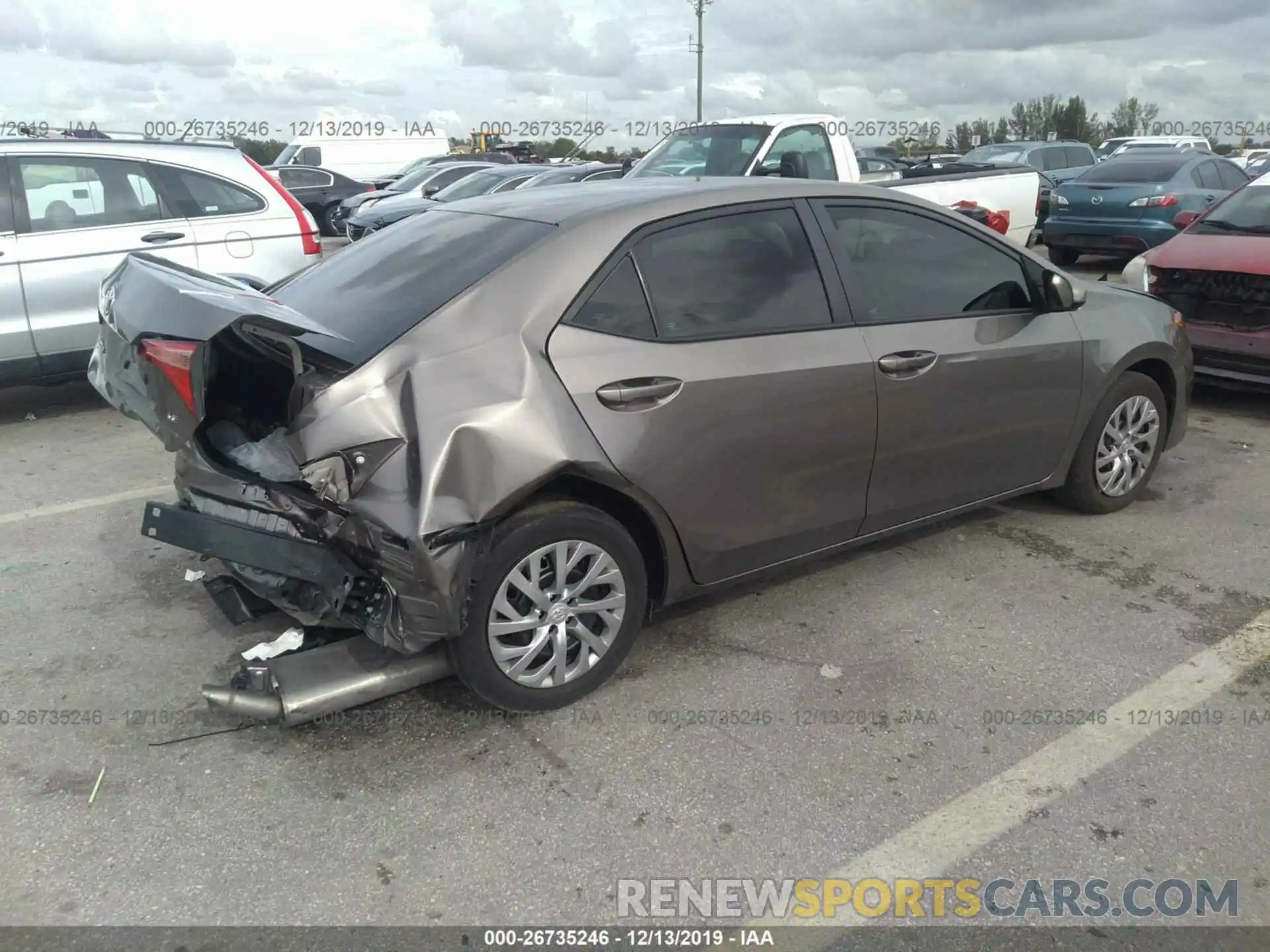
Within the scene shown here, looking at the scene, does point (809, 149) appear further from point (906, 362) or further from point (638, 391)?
point (638, 391)

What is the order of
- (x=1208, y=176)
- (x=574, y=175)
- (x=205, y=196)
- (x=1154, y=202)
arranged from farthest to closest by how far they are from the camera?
(x=574, y=175)
(x=1208, y=176)
(x=1154, y=202)
(x=205, y=196)

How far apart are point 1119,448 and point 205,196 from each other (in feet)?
19.5

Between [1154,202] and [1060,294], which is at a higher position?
[1154,202]

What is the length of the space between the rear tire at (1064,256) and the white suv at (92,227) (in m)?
9.88

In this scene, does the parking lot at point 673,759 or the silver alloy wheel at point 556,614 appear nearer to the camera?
the parking lot at point 673,759

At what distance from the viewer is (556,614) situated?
3.11m

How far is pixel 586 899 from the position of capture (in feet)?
8.13

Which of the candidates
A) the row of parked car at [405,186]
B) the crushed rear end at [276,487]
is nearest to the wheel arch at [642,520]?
the crushed rear end at [276,487]

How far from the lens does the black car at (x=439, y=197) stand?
13336 mm

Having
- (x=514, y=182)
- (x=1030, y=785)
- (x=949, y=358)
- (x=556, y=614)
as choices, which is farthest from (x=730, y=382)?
(x=514, y=182)

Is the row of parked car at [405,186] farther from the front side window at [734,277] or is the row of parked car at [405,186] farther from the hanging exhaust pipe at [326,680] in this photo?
the hanging exhaust pipe at [326,680]

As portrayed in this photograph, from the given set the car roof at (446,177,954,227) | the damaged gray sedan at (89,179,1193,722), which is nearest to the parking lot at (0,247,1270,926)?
the damaged gray sedan at (89,179,1193,722)

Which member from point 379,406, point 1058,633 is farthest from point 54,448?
point 1058,633

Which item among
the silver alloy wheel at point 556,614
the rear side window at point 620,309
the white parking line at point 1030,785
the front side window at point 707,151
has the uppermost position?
the front side window at point 707,151
